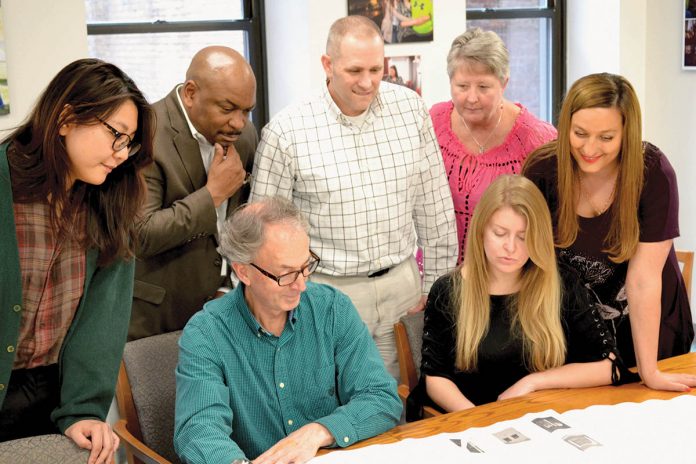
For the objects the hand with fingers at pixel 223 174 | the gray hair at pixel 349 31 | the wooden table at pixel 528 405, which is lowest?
the wooden table at pixel 528 405

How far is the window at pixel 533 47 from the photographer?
17.3 feet

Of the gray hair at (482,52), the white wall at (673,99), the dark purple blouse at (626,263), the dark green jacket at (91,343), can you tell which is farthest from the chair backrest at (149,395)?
the white wall at (673,99)

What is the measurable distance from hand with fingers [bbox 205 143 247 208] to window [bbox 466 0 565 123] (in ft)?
8.55

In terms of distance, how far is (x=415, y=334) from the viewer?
9.57 feet

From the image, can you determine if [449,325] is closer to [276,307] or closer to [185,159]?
[276,307]

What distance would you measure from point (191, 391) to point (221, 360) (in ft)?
0.40

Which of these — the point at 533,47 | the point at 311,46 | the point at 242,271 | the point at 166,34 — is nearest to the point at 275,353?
the point at 242,271

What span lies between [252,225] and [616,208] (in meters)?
1.08

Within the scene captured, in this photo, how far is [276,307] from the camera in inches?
91.4

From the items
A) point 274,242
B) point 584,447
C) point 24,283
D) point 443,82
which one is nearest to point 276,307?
point 274,242

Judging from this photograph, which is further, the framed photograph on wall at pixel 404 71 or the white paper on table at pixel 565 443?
the framed photograph on wall at pixel 404 71

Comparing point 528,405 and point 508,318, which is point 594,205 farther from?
point 528,405

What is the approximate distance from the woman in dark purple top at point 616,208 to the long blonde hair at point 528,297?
0.13 metres

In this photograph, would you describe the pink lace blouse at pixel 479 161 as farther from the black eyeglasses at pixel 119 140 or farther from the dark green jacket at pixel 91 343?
the black eyeglasses at pixel 119 140
